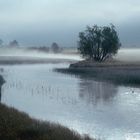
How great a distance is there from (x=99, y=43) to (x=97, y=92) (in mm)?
44625

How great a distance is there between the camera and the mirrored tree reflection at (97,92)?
1474 inches

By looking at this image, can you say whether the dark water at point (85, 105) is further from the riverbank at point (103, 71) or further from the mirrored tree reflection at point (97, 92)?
the riverbank at point (103, 71)

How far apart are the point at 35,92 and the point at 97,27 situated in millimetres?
Answer: 47399

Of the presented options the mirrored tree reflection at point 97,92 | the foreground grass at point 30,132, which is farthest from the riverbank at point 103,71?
the foreground grass at point 30,132

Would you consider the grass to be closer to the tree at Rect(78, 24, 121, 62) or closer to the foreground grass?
the tree at Rect(78, 24, 121, 62)

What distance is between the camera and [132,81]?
54.5 m

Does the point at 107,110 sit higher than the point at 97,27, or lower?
lower

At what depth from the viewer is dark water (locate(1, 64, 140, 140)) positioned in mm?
24406

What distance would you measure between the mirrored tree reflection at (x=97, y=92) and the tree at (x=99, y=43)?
110ft

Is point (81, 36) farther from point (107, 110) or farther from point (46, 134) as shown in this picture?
point (46, 134)

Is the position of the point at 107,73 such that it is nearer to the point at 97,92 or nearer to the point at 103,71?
the point at 103,71

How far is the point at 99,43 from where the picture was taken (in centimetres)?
8712

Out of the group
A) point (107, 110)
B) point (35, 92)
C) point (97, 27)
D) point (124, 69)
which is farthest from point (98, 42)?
point (107, 110)

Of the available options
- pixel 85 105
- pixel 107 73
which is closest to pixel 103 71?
pixel 107 73
